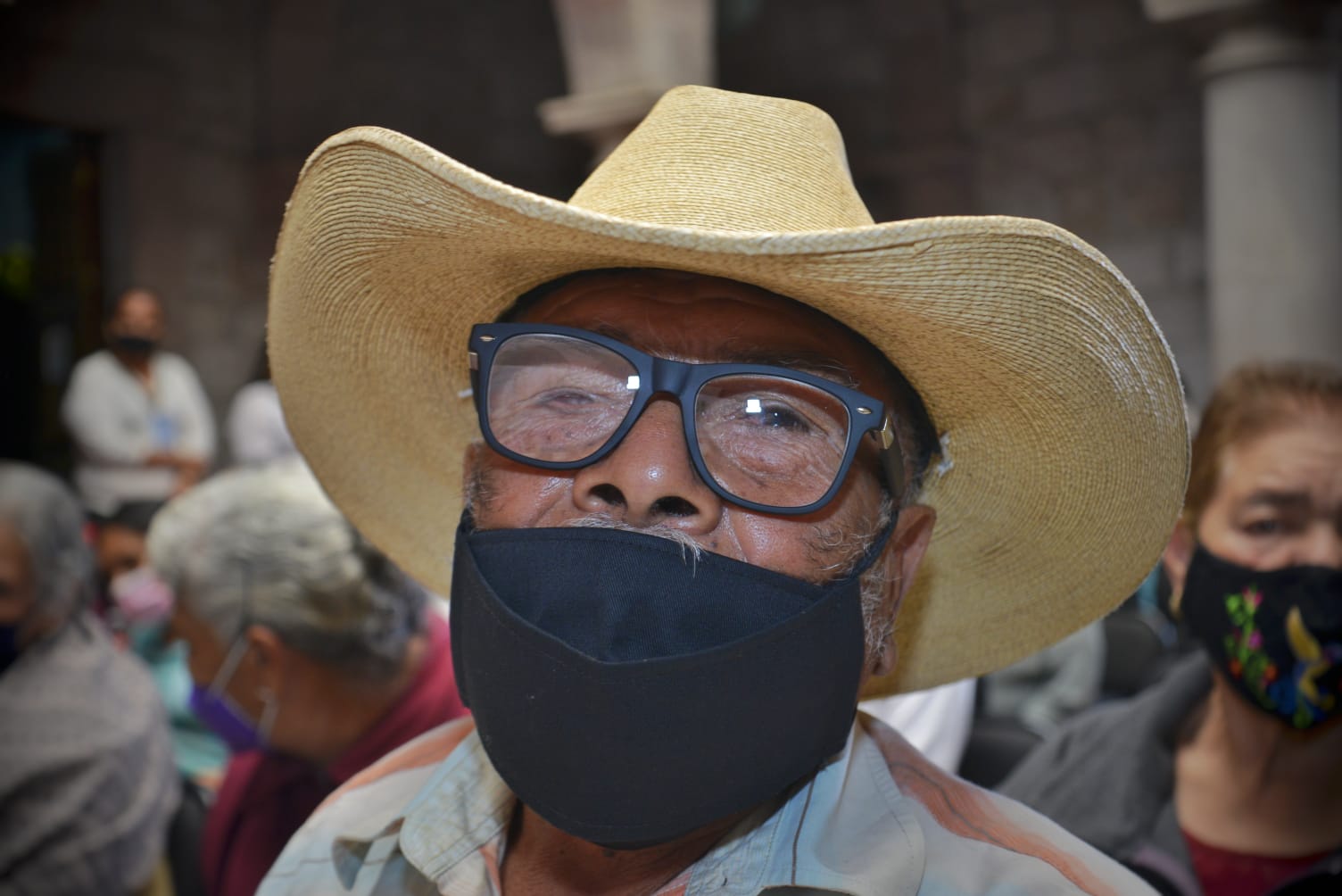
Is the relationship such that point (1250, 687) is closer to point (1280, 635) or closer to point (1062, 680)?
point (1280, 635)

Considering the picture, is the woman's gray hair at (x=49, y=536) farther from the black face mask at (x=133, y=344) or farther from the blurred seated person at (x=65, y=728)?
the black face mask at (x=133, y=344)

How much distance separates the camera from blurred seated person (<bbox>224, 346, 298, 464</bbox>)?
578cm

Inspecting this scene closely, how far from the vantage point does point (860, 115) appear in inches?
328

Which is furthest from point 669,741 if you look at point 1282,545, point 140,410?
point 140,410

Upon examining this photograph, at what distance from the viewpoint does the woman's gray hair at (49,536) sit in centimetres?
283

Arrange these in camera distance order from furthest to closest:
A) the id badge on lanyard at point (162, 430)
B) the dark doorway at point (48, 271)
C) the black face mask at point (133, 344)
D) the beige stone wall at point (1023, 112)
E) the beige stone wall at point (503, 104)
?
the dark doorway at point (48, 271)
the beige stone wall at point (503, 104)
the beige stone wall at point (1023, 112)
the black face mask at point (133, 344)
the id badge on lanyard at point (162, 430)

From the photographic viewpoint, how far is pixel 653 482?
3.94 ft

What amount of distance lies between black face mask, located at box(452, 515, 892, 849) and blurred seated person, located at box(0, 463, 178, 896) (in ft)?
5.89

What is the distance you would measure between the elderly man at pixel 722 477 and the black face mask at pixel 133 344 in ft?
18.1

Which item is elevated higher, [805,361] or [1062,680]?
[805,361]

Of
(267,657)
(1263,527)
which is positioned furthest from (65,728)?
(1263,527)

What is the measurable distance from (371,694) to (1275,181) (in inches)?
160

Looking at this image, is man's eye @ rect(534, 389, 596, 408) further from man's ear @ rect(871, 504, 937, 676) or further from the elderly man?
man's ear @ rect(871, 504, 937, 676)

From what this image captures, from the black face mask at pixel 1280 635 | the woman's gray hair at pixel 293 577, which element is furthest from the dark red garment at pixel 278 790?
the black face mask at pixel 1280 635
